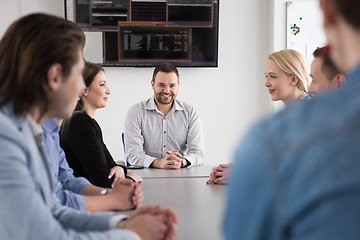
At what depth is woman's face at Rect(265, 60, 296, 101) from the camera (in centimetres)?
348

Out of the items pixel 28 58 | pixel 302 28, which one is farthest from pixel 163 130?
pixel 28 58

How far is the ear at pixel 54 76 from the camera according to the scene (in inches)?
44.9

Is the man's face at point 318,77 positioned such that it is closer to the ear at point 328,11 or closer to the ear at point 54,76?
the ear at point 54,76

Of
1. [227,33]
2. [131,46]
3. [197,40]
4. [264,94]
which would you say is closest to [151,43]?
[131,46]

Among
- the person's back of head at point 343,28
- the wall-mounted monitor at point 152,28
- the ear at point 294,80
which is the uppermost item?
the wall-mounted monitor at point 152,28

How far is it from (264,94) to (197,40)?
41.9 inches

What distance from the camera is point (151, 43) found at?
4914 mm

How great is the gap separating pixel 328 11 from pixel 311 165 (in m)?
0.20

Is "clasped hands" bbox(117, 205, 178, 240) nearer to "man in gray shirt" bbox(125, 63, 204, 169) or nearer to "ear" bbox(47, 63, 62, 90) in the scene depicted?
"ear" bbox(47, 63, 62, 90)

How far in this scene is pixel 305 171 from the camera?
0.49 meters

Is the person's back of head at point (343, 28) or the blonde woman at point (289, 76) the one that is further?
the blonde woman at point (289, 76)

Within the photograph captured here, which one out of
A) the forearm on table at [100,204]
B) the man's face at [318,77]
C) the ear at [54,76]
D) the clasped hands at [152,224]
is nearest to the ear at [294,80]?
the man's face at [318,77]

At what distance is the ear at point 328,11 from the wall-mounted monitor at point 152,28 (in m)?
4.42

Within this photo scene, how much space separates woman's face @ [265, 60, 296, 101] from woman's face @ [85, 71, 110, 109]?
1.47 metres
